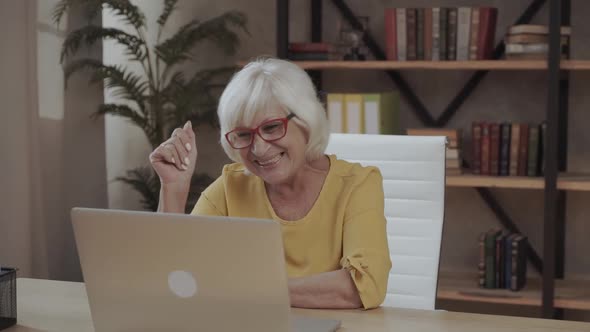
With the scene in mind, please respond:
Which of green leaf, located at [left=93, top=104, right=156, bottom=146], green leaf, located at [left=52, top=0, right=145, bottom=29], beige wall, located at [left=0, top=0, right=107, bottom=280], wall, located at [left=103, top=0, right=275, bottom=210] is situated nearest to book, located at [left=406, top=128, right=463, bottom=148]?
wall, located at [left=103, top=0, right=275, bottom=210]

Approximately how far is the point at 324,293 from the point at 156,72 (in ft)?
9.11

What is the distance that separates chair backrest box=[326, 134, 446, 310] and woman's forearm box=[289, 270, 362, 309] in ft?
1.39

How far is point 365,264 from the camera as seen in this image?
2039 mm

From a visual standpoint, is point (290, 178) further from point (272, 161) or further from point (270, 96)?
point (270, 96)

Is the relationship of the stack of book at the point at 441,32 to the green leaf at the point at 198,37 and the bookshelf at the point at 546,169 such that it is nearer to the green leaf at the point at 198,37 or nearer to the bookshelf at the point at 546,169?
the bookshelf at the point at 546,169

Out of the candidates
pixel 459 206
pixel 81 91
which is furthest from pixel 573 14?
pixel 81 91

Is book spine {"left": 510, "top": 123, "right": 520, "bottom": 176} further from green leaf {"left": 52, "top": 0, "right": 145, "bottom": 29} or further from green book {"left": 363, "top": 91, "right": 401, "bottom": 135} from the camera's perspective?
green leaf {"left": 52, "top": 0, "right": 145, "bottom": 29}

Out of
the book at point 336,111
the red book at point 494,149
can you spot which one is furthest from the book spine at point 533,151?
the book at point 336,111

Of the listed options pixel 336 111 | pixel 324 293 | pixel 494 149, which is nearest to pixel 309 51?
pixel 336 111

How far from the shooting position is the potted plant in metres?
4.32

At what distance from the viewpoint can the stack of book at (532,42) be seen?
379cm

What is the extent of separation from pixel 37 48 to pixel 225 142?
7.24ft

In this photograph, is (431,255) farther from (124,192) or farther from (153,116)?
(124,192)

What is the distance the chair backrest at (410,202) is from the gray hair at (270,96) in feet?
0.92
